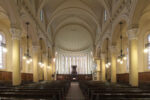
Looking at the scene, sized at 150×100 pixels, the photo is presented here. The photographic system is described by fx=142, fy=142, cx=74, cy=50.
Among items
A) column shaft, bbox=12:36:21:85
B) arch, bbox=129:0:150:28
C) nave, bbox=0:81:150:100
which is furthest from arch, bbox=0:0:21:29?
arch, bbox=129:0:150:28

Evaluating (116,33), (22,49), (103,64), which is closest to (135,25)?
(116,33)

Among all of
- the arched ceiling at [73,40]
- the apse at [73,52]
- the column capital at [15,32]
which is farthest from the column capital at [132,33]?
the apse at [73,52]

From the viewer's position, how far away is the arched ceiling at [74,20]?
24797 millimetres

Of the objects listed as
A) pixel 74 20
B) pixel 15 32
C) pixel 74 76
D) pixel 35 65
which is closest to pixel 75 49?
pixel 74 76

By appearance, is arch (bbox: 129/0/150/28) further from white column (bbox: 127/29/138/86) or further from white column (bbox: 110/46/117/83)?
white column (bbox: 110/46/117/83)

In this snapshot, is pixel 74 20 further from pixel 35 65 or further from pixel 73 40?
pixel 35 65

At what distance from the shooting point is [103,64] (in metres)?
23.9

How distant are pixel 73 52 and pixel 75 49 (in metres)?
1.28

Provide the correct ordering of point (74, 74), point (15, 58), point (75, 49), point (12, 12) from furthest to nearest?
point (75, 49)
point (74, 74)
point (15, 58)
point (12, 12)

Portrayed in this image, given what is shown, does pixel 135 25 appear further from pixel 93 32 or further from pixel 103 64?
pixel 93 32

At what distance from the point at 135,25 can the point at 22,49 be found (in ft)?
65.3

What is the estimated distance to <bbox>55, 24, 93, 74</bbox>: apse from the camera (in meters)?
42.0

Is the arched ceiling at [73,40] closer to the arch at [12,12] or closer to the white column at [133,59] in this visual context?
the arch at [12,12]

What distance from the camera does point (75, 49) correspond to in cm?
4447
